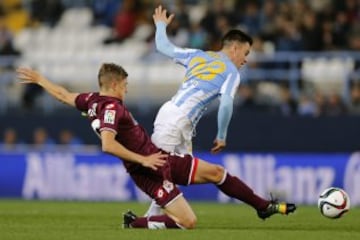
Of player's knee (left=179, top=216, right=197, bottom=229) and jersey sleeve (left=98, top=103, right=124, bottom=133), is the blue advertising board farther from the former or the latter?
jersey sleeve (left=98, top=103, right=124, bottom=133)

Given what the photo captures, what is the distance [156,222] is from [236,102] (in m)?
11.1

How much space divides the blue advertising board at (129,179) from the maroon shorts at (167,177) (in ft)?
27.6

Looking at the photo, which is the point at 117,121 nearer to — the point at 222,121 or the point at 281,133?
the point at 222,121

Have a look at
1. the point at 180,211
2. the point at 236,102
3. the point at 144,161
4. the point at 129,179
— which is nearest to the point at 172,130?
the point at 180,211

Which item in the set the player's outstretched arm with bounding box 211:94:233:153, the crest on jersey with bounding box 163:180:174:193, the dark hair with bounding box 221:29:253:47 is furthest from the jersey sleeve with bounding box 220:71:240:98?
the crest on jersey with bounding box 163:180:174:193

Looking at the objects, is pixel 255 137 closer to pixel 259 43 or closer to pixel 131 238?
pixel 259 43

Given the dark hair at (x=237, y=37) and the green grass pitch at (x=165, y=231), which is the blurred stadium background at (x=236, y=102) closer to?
the green grass pitch at (x=165, y=231)

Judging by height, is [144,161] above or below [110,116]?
below

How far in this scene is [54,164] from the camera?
21234 millimetres

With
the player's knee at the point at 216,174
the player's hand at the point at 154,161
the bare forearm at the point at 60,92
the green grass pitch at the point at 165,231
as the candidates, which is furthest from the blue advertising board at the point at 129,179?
the player's hand at the point at 154,161

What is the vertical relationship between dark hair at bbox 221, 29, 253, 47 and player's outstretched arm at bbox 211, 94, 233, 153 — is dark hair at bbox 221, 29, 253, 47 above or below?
above

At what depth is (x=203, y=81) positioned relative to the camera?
40.3 ft

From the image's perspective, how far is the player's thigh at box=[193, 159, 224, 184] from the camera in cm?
1176

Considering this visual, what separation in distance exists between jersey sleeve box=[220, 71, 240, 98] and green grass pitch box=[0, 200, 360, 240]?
1.37 metres
